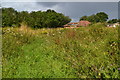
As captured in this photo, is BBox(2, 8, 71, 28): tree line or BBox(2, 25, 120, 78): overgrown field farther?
BBox(2, 8, 71, 28): tree line

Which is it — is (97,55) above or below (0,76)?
above

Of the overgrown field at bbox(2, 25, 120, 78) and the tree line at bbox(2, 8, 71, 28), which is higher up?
the tree line at bbox(2, 8, 71, 28)

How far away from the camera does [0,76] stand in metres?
3.14

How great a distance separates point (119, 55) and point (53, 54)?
1917mm

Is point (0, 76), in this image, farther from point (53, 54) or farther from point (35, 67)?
point (53, 54)

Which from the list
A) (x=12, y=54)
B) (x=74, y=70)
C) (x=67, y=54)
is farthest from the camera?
(x=12, y=54)

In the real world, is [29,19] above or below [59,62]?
above

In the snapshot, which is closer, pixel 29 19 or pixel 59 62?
pixel 59 62

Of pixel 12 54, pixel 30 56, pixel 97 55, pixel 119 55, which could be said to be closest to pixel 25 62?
pixel 30 56

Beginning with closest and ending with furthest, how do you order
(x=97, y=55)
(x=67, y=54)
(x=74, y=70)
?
(x=74, y=70)
(x=97, y=55)
(x=67, y=54)

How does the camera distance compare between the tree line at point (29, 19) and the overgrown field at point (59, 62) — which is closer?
the overgrown field at point (59, 62)

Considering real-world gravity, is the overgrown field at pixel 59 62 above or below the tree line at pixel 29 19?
below

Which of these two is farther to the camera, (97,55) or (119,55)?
(97,55)

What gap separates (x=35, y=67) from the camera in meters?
3.44
